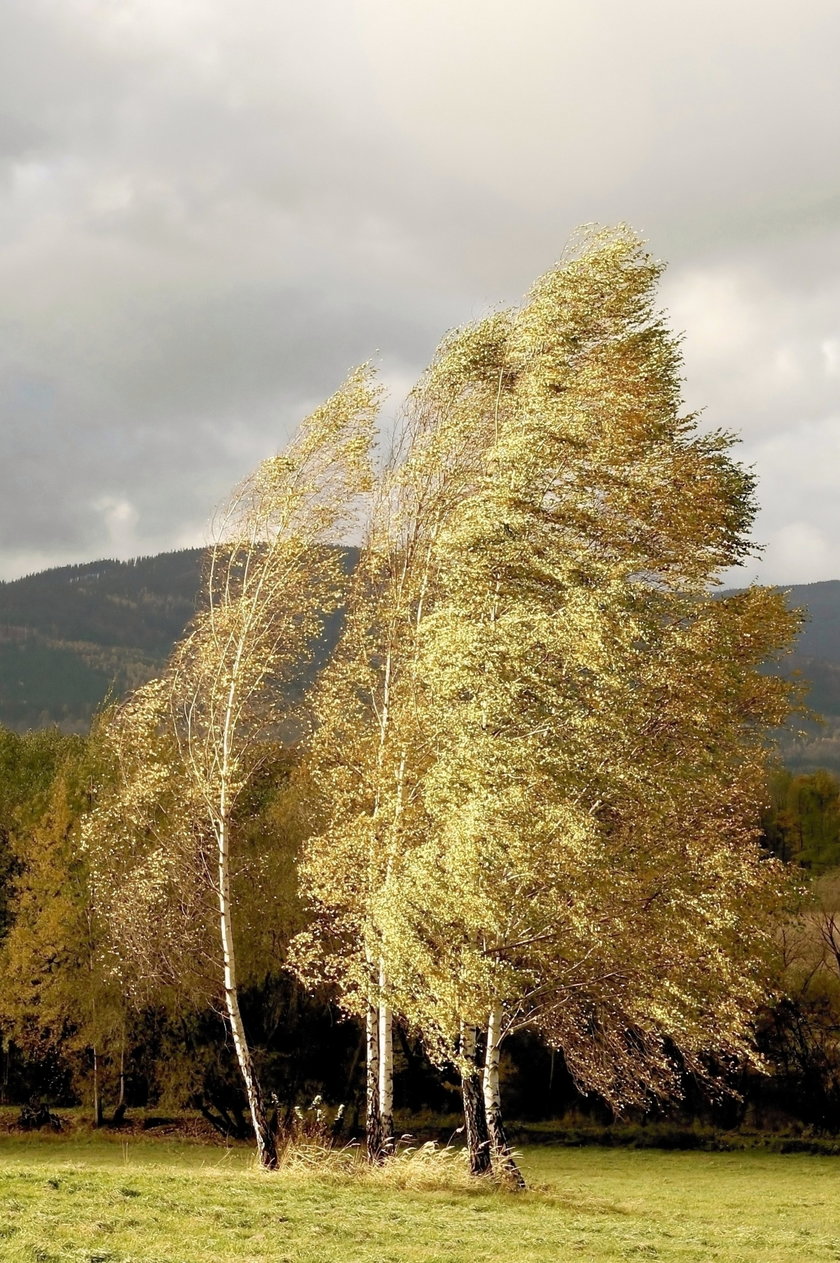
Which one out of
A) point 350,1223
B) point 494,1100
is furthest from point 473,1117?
point 350,1223

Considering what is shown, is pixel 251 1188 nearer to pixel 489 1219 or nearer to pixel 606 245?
pixel 489 1219

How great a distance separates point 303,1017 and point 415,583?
26505mm

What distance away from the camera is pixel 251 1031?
141 ft

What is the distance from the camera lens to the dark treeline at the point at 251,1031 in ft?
125

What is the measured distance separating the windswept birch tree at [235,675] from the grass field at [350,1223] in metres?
5.38

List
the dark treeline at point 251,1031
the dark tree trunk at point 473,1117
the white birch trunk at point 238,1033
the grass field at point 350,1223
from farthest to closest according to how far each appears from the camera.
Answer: the dark treeline at point 251,1031, the white birch trunk at point 238,1033, the dark tree trunk at point 473,1117, the grass field at point 350,1223

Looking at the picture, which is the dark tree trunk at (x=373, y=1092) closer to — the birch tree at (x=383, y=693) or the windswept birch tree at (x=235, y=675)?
the birch tree at (x=383, y=693)

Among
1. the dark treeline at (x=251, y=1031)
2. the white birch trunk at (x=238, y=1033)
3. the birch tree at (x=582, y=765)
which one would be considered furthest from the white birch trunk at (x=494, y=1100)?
the dark treeline at (x=251, y=1031)

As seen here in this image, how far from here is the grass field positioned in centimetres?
1066

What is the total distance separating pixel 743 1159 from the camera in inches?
1384

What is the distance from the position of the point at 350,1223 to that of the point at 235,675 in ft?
37.9

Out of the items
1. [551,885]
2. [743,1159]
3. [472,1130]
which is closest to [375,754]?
[551,885]

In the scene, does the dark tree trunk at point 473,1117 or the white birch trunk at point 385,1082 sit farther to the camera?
the white birch trunk at point 385,1082

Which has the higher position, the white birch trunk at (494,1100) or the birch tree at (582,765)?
the birch tree at (582,765)
